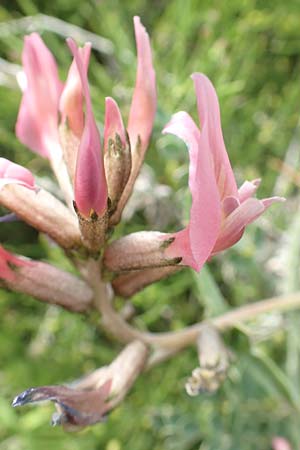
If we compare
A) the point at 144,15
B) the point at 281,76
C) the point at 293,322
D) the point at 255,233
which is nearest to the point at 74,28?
the point at 144,15

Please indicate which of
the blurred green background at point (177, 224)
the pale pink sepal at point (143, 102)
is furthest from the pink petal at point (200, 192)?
the blurred green background at point (177, 224)

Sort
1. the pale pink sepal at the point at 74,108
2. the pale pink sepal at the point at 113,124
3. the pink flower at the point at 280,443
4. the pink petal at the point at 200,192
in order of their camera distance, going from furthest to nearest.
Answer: the pink flower at the point at 280,443 → the pale pink sepal at the point at 74,108 → the pale pink sepal at the point at 113,124 → the pink petal at the point at 200,192

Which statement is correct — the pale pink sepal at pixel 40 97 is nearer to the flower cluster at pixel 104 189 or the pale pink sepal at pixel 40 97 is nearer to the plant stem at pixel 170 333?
the flower cluster at pixel 104 189

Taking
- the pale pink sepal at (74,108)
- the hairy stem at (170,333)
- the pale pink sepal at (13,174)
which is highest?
the pale pink sepal at (74,108)

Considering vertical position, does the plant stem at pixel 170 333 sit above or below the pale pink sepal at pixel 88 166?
below

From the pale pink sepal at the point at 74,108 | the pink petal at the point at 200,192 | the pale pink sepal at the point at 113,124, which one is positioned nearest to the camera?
the pink petal at the point at 200,192

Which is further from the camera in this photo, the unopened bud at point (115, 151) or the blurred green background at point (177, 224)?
the blurred green background at point (177, 224)

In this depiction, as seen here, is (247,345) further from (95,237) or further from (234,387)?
(95,237)
